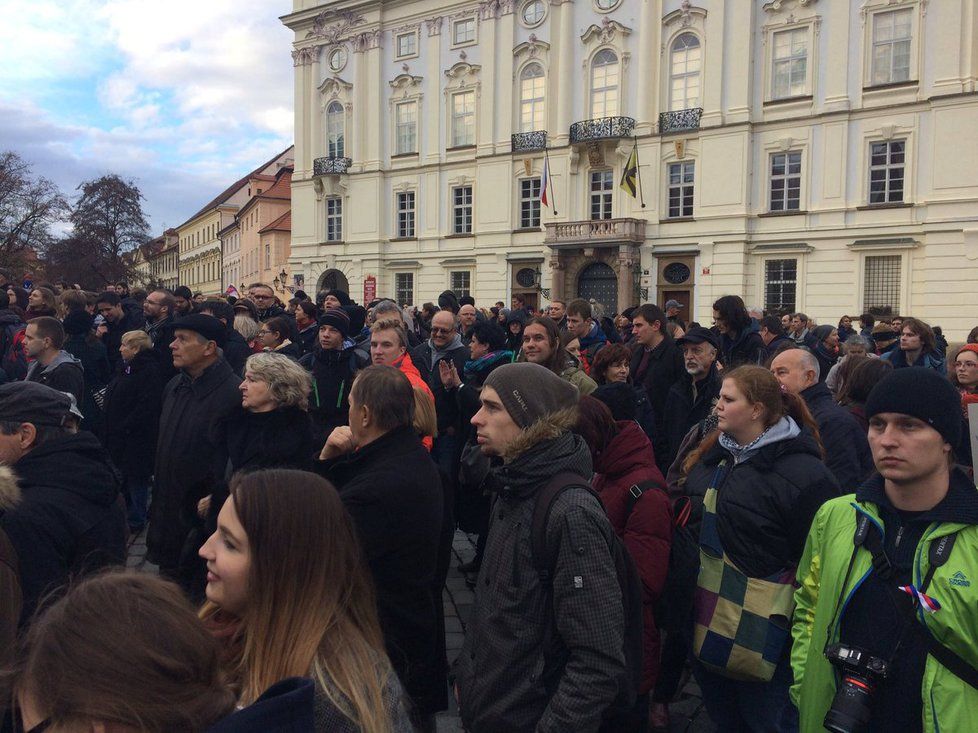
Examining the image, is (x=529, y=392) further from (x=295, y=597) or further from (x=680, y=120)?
(x=680, y=120)

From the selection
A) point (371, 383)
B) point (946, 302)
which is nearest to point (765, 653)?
point (371, 383)

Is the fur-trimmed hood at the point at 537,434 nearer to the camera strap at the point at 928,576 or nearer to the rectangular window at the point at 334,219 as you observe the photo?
the camera strap at the point at 928,576

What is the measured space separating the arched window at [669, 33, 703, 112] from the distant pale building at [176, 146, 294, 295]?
48799mm

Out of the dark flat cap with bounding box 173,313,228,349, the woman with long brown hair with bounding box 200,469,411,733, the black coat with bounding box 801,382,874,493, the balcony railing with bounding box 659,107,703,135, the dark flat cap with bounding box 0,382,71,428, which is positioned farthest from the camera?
the balcony railing with bounding box 659,107,703,135

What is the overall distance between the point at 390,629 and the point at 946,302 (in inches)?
1094

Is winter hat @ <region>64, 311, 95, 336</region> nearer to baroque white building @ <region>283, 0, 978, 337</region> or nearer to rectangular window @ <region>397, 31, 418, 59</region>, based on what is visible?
baroque white building @ <region>283, 0, 978, 337</region>

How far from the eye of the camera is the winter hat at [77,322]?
796 centimetres

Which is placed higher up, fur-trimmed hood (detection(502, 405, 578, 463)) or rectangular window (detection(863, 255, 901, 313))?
rectangular window (detection(863, 255, 901, 313))

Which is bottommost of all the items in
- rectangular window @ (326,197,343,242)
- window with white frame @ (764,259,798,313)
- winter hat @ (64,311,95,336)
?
winter hat @ (64,311,95,336)

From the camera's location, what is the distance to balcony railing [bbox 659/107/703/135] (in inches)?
1180

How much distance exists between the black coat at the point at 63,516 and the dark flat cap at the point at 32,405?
0.25 m

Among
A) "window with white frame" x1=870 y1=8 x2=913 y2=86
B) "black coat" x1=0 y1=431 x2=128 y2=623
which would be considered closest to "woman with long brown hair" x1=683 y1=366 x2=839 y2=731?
"black coat" x1=0 y1=431 x2=128 y2=623

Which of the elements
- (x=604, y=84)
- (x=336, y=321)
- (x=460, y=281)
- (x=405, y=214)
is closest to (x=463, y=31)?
(x=604, y=84)

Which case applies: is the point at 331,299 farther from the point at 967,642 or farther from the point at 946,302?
the point at 946,302
